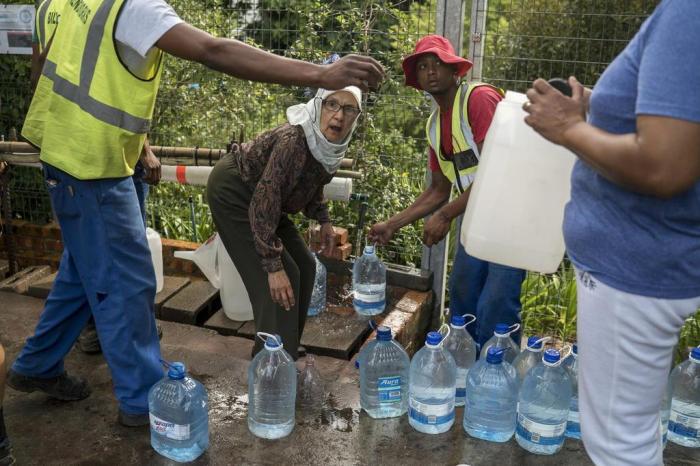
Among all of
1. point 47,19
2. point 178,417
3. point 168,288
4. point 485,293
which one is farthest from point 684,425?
point 47,19

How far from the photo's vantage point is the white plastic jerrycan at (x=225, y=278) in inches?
172

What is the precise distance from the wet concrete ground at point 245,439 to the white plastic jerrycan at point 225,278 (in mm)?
786

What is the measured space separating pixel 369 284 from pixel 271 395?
4.99 ft

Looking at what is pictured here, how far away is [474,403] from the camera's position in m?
3.21

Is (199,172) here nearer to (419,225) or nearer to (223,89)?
(223,89)

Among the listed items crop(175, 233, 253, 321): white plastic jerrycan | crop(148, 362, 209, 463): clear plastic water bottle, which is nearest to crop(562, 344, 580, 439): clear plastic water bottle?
crop(148, 362, 209, 463): clear plastic water bottle

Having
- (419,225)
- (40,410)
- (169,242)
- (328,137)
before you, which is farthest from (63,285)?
(419,225)

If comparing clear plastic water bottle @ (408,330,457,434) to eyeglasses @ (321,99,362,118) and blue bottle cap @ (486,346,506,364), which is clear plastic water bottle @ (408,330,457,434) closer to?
blue bottle cap @ (486,346,506,364)

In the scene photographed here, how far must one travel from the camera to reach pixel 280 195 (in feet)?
10.9

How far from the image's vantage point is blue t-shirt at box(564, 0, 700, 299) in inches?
67.5

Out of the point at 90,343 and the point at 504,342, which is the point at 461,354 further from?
the point at 90,343

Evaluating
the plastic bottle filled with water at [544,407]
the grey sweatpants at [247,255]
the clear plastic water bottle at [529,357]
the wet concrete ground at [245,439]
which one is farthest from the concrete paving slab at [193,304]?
the plastic bottle filled with water at [544,407]

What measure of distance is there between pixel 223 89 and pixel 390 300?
2.14 metres

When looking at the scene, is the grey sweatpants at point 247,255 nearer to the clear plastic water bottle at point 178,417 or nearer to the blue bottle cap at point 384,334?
the blue bottle cap at point 384,334
